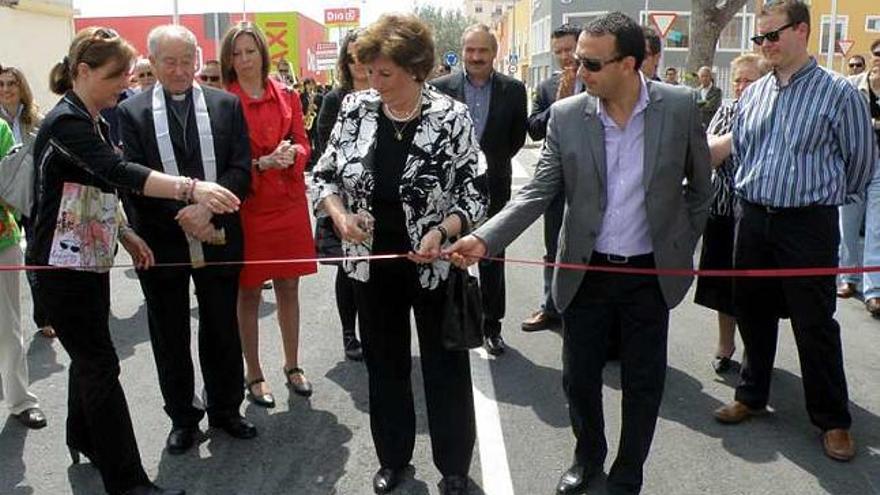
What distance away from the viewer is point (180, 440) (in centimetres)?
443

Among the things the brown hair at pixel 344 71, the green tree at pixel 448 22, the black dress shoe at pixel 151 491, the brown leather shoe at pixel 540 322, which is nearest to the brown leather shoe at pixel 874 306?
the brown leather shoe at pixel 540 322

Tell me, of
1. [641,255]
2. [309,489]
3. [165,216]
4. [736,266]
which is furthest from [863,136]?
[165,216]

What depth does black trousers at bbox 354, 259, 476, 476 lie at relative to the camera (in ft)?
12.4

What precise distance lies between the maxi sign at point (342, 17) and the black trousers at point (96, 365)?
110ft

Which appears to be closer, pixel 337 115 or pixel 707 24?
pixel 337 115

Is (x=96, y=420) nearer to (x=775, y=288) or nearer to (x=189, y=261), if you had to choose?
(x=189, y=261)

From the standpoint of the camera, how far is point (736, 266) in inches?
180

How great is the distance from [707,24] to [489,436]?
1583 centimetres

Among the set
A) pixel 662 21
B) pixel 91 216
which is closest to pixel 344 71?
pixel 91 216

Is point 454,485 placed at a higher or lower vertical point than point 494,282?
lower

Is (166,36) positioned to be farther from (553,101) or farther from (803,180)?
(803,180)

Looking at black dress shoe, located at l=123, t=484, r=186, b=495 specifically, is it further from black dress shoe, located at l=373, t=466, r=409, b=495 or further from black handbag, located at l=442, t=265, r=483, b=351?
black handbag, located at l=442, t=265, r=483, b=351

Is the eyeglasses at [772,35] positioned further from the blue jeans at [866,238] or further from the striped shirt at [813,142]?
the blue jeans at [866,238]

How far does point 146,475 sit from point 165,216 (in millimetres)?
1215
